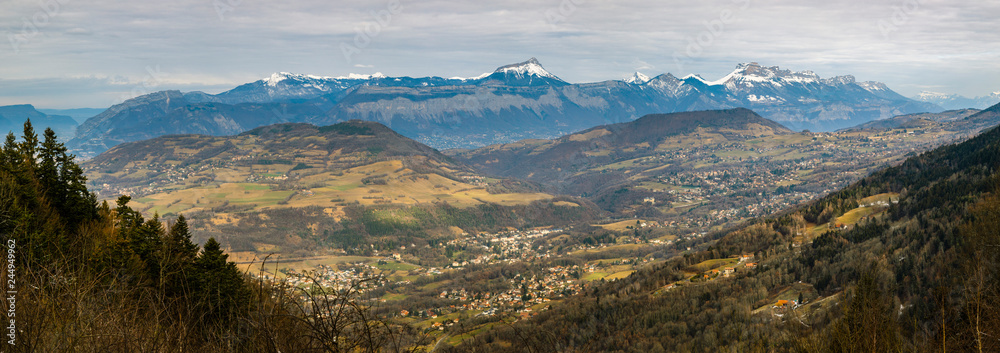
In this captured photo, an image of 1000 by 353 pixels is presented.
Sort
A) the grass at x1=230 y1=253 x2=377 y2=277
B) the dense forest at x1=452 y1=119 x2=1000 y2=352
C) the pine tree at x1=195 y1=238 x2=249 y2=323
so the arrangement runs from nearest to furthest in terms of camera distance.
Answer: the pine tree at x1=195 y1=238 x2=249 y2=323, the dense forest at x1=452 y1=119 x2=1000 y2=352, the grass at x1=230 y1=253 x2=377 y2=277

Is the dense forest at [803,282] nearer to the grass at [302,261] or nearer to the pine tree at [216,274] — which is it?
the pine tree at [216,274]

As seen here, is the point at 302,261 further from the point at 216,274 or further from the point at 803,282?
the point at 216,274

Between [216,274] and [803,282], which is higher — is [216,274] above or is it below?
above

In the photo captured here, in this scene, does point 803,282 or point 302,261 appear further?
point 302,261

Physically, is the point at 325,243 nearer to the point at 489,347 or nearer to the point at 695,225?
the point at 489,347

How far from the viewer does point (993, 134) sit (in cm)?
9988

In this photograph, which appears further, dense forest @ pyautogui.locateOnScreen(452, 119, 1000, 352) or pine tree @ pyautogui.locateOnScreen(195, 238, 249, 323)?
dense forest @ pyautogui.locateOnScreen(452, 119, 1000, 352)

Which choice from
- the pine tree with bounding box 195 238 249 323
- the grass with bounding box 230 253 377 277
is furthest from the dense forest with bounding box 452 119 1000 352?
the grass with bounding box 230 253 377 277

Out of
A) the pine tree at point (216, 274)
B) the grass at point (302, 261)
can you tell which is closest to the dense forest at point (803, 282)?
the pine tree at point (216, 274)

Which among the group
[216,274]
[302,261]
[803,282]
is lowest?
[302,261]

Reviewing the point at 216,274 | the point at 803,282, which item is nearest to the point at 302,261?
the point at 803,282

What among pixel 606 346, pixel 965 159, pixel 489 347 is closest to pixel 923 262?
pixel 606 346

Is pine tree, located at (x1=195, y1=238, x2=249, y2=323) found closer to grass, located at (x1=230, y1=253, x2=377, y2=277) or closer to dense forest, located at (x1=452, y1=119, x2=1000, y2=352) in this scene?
dense forest, located at (x1=452, y1=119, x2=1000, y2=352)

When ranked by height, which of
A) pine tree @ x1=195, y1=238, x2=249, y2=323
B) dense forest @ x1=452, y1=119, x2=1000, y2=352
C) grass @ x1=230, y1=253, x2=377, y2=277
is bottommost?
grass @ x1=230, y1=253, x2=377, y2=277
